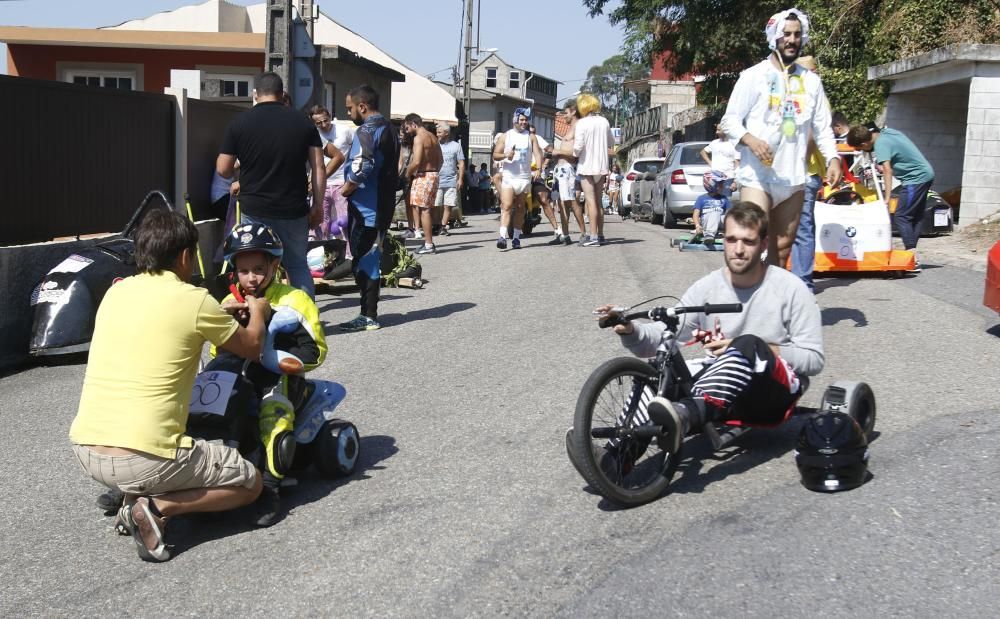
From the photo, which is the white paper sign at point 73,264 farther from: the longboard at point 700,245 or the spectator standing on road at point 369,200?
the longboard at point 700,245

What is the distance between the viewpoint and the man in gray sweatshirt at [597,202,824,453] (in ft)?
15.2

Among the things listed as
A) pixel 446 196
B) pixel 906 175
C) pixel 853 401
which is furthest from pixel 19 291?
pixel 446 196

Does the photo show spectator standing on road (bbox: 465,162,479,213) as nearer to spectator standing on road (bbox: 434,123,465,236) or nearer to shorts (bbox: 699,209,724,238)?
spectator standing on road (bbox: 434,123,465,236)

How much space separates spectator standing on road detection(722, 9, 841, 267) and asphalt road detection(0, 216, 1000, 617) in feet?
3.75

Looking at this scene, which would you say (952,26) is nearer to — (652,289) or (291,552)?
(652,289)

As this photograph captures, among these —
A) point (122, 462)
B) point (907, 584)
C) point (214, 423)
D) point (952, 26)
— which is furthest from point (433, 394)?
point (952, 26)

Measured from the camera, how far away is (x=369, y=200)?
9312 mm

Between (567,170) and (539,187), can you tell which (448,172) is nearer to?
(539,187)

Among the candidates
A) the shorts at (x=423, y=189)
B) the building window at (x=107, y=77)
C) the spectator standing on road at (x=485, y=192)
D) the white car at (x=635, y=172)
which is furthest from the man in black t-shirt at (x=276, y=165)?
the spectator standing on road at (x=485, y=192)

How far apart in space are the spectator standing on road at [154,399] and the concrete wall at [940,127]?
60.0 ft

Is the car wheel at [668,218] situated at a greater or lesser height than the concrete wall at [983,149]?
lesser

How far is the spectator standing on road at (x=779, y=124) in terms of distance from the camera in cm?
758

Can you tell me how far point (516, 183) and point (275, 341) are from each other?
37.2 ft

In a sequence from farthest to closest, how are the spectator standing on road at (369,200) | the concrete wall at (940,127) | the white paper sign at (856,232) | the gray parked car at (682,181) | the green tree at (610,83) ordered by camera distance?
1. the green tree at (610,83)
2. the gray parked car at (682,181)
3. the concrete wall at (940,127)
4. the white paper sign at (856,232)
5. the spectator standing on road at (369,200)
